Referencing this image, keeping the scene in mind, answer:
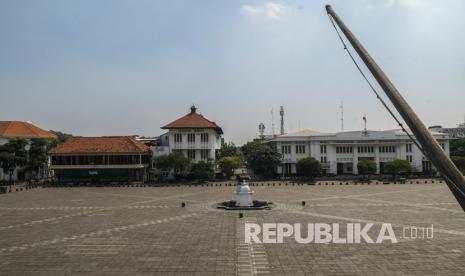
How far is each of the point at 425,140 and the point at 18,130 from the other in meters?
77.8

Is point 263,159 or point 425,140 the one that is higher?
point 425,140

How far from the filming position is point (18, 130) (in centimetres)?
7250

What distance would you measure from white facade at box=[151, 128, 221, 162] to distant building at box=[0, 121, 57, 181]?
82.3 feet

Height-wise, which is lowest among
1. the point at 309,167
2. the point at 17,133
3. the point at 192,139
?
the point at 309,167

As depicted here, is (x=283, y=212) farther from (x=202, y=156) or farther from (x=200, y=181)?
(x=202, y=156)

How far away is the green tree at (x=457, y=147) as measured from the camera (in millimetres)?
84706

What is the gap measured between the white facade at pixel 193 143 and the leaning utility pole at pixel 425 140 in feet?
186

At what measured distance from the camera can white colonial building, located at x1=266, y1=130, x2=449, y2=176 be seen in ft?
227

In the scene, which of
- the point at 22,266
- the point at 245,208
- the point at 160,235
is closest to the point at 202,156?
the point at 245,208

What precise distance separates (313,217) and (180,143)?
40.7 metres

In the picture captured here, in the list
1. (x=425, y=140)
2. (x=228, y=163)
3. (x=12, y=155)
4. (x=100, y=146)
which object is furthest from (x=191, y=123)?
(x=425, y=140)

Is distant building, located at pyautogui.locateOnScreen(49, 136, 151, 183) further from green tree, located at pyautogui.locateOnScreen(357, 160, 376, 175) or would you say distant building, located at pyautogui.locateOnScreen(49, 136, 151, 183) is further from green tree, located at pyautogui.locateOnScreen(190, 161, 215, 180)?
green tree, located at pyautogui.locateOnScreen(357, 160, 376, 175)

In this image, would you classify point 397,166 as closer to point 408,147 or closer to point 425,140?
point 408,147

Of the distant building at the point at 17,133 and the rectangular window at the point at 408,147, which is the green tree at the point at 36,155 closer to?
the distant building at the point at 17,133
